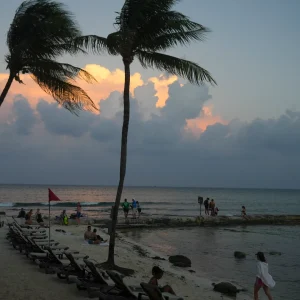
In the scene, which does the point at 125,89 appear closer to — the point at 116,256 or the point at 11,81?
the point at 11,81

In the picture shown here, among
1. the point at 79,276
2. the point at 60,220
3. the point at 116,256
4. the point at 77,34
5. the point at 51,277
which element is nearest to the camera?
the point at 79,276

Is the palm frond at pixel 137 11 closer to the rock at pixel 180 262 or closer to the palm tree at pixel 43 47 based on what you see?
the palm tree at pixel 43 47

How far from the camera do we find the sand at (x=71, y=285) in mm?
9242

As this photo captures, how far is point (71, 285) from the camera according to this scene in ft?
32.8

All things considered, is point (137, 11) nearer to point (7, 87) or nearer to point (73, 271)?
point (7, 87)

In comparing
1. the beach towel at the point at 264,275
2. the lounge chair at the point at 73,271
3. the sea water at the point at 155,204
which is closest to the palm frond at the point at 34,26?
the lounge chair at the point at 73,271

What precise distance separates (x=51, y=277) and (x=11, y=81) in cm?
594

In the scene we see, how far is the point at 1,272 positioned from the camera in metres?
11.4

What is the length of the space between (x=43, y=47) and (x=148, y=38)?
11.1 ft

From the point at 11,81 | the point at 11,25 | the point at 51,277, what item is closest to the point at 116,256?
the point at 51,277

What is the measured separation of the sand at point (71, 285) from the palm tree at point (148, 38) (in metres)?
2.35

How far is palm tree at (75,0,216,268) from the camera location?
457 inches

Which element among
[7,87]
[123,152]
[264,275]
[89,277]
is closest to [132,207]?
[123,152]

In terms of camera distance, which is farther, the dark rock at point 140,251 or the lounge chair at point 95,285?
the dark rock at point 140,251
